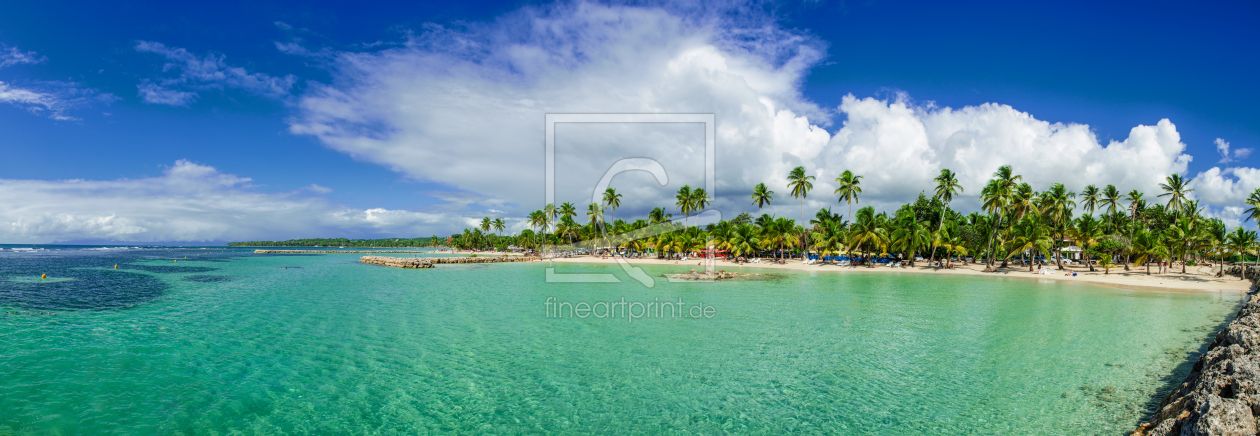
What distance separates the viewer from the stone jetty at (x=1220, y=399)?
6.96 m

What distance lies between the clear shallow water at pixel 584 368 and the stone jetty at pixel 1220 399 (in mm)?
925

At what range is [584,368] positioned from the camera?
45.8ft

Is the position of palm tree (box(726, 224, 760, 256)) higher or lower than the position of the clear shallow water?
higher

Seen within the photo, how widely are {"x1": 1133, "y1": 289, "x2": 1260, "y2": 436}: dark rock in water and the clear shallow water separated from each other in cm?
91

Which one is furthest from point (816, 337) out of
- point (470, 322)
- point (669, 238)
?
point (669, 238)

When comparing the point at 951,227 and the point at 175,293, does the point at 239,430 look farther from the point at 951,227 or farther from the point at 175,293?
the point at 951,227

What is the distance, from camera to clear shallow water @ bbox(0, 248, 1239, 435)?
10.2 m

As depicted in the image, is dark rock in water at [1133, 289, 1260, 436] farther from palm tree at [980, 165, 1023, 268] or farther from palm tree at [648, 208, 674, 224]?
palm tree at [648, 208, 674, 224]

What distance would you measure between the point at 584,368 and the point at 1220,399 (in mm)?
12392

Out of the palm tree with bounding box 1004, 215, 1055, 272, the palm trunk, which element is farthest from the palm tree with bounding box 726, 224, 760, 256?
the palm tree with bounding box 1004, 215, 1055, 272

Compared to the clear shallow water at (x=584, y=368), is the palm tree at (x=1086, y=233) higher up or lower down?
higher up

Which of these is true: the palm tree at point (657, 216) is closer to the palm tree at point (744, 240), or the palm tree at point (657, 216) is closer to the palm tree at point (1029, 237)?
the palm tree at point (744, 240)

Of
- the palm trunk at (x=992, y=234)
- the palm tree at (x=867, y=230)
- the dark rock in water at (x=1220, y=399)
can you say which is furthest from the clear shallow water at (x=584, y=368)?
the palm tree at (x=867, y=230)

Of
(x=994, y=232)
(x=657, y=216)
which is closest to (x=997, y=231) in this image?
(x=994, y=232)
